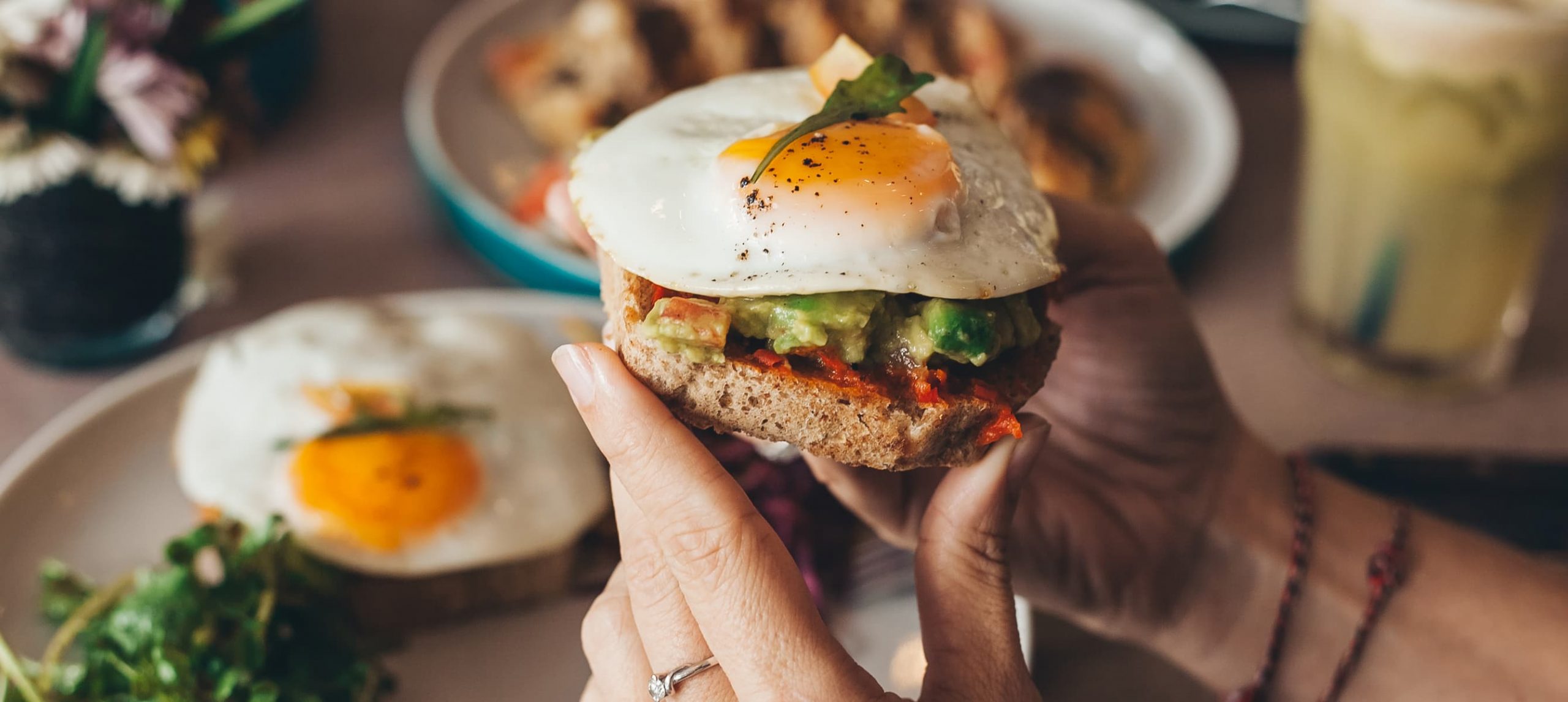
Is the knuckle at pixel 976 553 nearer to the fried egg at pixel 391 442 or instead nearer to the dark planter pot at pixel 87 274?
the fried egg at pixel 391 442

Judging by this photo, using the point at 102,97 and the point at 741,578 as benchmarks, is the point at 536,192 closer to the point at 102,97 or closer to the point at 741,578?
the point at 102,97

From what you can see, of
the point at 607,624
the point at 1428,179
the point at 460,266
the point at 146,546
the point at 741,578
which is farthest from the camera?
the point at 460,266

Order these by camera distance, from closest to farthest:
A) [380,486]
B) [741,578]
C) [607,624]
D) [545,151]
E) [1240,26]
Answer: [741,578]
[607,624]
[380,486]
[545,151]
[1240,26]

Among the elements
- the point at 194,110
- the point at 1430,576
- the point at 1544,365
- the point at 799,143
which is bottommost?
the point at 1544,365

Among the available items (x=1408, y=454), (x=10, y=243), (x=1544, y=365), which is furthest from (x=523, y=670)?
(x=1544, y=365)

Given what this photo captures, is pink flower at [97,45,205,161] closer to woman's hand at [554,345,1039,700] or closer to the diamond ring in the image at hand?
woman's hand at [554,345,1039,700]

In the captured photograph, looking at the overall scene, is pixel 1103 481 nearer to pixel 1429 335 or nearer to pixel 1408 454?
pixel 1408 454

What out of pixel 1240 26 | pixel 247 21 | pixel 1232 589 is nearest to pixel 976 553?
pixel 1232 589
